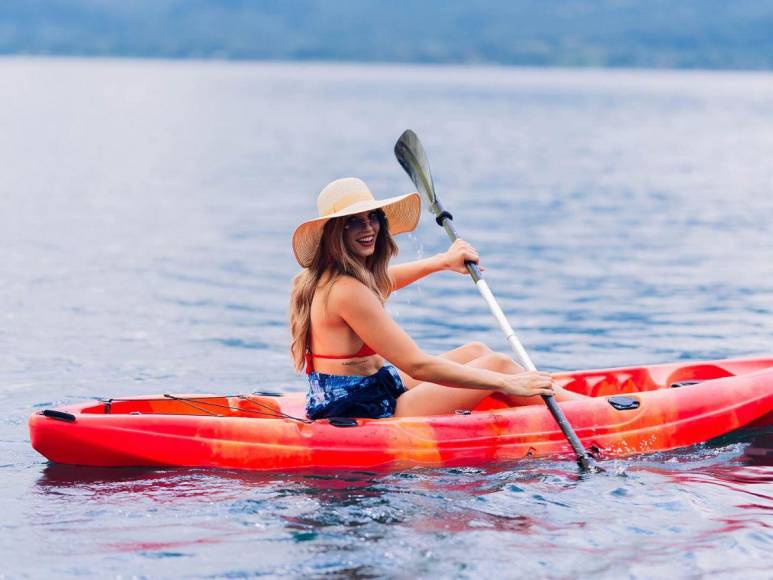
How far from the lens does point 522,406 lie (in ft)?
26.5

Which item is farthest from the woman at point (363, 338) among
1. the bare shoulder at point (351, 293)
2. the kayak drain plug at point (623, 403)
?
the kayak drain plug at point (623, 403)

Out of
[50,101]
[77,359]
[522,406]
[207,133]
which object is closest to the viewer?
[522,406]

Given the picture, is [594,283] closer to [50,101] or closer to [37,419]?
[37,419]

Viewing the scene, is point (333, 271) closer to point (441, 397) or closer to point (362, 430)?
point (362, 430)

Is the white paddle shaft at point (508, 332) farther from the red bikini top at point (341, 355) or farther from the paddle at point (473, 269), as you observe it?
the red bikini top at point (341, 355)

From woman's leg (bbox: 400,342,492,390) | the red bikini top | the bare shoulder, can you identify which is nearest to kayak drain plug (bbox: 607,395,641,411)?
woman's leg (bbox: 400,342,492,390)

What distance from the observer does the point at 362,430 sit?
24.6ft

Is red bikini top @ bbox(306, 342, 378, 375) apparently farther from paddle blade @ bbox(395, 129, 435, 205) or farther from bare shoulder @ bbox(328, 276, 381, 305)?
paddle blade @ bbox(395, 129, 435, 205)

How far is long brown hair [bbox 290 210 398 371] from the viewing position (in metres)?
7.19

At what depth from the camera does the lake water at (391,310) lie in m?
6.38

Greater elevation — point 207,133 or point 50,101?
point 50,101

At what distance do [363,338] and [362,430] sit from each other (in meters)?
0.67

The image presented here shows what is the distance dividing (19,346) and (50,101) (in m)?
63.5

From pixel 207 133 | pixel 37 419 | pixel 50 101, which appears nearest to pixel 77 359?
pixel 37 419
